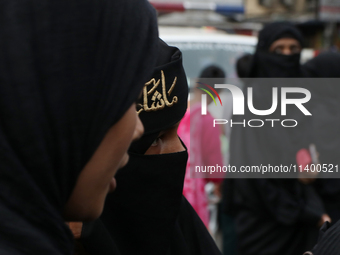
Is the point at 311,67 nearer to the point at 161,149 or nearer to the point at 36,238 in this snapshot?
the point at 161,149

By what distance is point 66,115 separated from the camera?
773mm

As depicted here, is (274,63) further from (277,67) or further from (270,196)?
(270,196)

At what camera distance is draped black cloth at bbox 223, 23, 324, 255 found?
296cm

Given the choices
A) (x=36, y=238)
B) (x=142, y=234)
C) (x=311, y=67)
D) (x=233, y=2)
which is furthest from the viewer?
(x=233, y=2)

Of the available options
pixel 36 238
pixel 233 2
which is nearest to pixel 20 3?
pixel 36 238

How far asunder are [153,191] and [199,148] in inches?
74.5

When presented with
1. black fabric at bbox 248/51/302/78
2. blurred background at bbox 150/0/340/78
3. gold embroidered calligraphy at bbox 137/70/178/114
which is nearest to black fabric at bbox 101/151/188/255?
gold embroidered calligraphy at bbox 137/70/178/114

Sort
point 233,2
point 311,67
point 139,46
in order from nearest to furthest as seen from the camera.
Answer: point 139,46
point 311,67
point 233,2

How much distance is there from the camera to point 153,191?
1.38 meters

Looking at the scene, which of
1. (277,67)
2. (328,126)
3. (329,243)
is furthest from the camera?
(277,67)

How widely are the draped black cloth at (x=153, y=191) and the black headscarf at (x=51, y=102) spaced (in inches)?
19.7

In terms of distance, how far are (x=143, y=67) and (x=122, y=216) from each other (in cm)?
62

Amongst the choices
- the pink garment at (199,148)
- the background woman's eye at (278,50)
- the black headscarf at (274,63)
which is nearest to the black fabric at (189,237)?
the pink garment at (199,148)

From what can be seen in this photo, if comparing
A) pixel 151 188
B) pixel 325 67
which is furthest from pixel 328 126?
pixel 151 188
